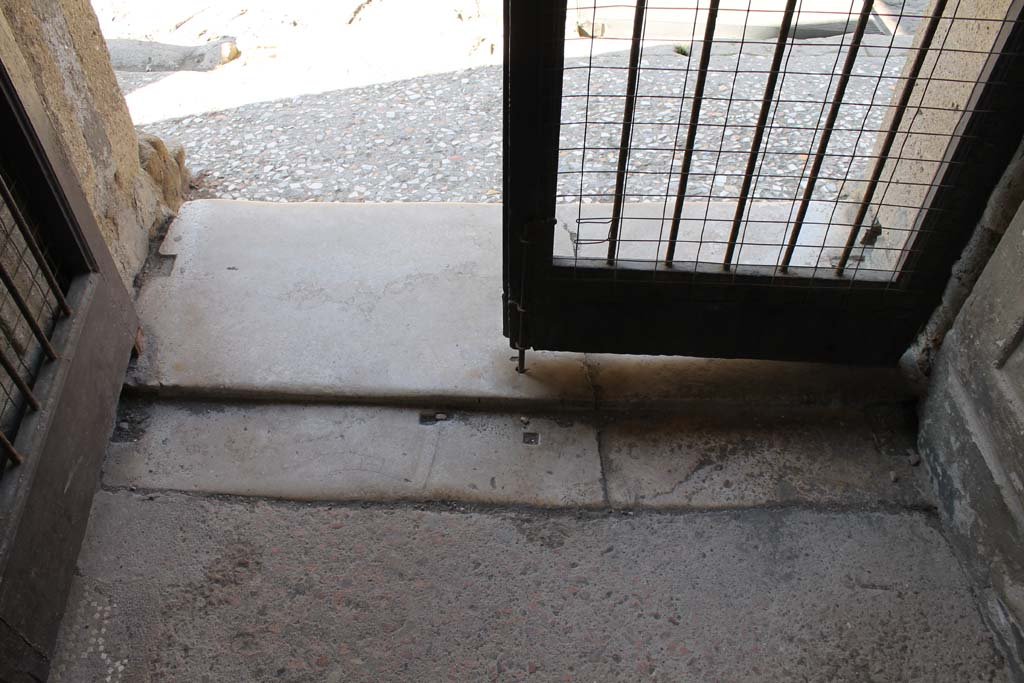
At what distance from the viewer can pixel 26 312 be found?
1.67 metres

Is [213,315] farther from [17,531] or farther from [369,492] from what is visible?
[17,531]

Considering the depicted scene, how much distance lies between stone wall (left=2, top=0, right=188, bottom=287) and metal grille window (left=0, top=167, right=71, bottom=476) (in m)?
0.31

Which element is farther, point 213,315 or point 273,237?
point 273,237

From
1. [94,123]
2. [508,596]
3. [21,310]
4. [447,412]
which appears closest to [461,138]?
[94,123]

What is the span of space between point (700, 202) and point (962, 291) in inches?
46.2

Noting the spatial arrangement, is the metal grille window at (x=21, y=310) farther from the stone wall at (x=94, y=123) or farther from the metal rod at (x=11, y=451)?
the stone wall at (x=94, y=123)

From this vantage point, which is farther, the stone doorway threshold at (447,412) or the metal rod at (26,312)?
the stone doorway threshold at (447,412)

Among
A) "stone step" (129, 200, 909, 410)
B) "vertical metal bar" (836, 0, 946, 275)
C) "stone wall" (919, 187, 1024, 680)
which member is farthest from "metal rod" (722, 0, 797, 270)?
"stone wall" (919, 187, 1024, 680)

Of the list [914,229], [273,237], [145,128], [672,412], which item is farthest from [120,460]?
[145,128]

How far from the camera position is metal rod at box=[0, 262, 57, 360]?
1582mm

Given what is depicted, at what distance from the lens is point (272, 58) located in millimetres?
4945

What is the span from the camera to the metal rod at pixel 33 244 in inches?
66.6

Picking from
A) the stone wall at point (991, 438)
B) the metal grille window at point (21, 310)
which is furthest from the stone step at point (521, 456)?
the metal grille window at point (21, 310)

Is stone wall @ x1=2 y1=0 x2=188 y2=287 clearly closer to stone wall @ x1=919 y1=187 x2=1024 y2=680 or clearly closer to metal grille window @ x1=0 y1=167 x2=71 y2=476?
metal grille window @ x1=0 y1=167 x2=71 y2=476
